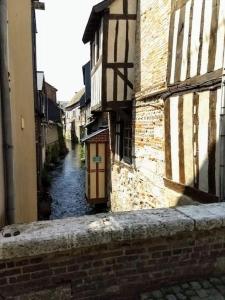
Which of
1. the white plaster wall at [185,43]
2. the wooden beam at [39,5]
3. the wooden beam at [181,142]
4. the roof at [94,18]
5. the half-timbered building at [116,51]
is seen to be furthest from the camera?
the wooden beam at [39,5]

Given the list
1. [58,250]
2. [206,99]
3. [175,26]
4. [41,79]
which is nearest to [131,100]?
[175,26]

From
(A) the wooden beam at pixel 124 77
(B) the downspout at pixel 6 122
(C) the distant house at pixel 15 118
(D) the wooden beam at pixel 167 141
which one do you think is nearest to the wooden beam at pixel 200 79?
(D) the wooden beam at pixel 167 141

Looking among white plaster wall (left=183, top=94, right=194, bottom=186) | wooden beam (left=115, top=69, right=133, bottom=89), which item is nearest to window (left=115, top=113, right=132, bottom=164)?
wooden beam (left=115, top=69, right=133, bottom=89)

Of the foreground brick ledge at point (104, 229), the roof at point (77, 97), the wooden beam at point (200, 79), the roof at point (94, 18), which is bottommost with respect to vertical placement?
the foreground brick ledge at point (104, 229)

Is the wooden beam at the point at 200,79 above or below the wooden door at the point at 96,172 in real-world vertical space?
above

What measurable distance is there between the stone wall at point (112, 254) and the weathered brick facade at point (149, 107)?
3.73m

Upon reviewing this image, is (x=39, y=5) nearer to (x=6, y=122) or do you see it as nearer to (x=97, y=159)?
(x=97, y=159)

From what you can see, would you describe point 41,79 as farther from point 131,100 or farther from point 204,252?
point 204,252

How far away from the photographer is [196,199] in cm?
546

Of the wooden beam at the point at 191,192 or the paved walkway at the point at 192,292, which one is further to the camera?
the wooden beam at the point at 191,192

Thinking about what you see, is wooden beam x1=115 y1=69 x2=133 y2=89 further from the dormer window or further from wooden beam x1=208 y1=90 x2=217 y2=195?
wooden beam x1=208 y1=90 x2=217 y2=195

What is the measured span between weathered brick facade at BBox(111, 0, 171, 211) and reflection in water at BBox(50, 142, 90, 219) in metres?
3.46

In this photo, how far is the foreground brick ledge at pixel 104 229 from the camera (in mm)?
2436

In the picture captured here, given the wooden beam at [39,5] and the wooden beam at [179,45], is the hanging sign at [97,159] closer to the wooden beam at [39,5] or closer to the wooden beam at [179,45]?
the wooden beam at [39,5]
